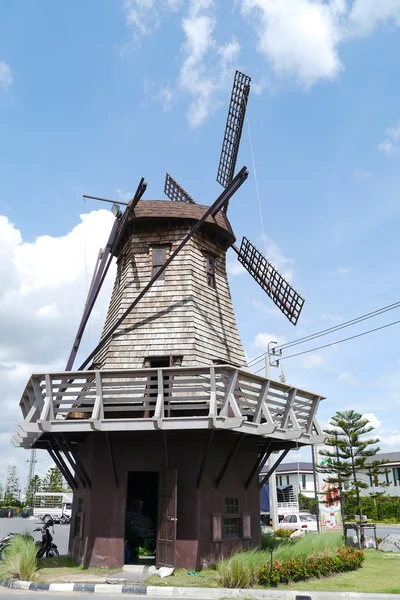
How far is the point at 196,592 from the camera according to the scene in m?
9.83

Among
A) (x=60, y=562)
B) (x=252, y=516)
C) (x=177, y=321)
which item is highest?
(x=177, y=321)

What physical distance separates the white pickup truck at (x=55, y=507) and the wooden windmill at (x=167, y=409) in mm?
18711

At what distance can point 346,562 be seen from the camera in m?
12.7

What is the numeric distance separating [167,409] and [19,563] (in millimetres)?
4535

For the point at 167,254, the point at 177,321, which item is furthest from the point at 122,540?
the point at 167,254

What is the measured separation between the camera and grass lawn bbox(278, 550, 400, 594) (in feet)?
33.6

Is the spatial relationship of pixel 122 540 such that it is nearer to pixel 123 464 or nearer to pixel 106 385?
pixel 123 464

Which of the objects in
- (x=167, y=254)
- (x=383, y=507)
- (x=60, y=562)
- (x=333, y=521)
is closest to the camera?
(x=60, y=562)

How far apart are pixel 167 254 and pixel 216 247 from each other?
1940mm

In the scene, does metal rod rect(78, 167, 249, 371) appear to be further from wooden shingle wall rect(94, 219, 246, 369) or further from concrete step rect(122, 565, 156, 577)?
concrete step rect(122, 565, 156, 577)

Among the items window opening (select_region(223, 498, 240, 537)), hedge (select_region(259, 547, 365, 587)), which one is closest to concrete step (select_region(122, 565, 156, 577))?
window opening (select_region(223, 498, 240, 537))

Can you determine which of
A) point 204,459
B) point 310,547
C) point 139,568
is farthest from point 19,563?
point 310,547

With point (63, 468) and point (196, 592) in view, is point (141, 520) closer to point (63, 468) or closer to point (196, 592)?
point (63, 468)

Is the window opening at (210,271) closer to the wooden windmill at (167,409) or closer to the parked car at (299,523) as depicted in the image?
the wooden windmill at (167,409)
